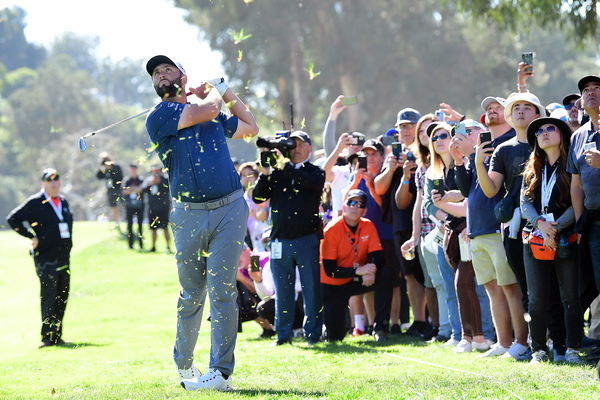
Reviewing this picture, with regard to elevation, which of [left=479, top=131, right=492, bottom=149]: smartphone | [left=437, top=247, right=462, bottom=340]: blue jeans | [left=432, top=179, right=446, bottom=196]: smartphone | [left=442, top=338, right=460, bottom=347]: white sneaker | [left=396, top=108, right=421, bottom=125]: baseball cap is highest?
[left=396, top=108, right=421, bottom=125]: baseball cap

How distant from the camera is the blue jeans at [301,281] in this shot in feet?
38.6

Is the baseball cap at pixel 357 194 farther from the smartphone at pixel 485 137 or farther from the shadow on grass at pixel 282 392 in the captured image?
the shadow on grass at pixel 282 392

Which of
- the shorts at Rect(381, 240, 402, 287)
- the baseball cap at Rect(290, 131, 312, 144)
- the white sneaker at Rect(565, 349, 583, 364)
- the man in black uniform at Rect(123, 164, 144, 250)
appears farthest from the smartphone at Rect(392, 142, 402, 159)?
the man in black uniform at Rect(123, 164, 144, 250)

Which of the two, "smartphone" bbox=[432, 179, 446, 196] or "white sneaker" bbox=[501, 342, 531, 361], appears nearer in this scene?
"white sneaker" bbox=[501, 342, 531, 361]

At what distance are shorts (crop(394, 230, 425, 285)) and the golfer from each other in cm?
430

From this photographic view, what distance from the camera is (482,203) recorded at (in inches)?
384

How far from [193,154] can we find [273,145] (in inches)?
132

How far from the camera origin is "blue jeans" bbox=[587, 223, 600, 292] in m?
8.35

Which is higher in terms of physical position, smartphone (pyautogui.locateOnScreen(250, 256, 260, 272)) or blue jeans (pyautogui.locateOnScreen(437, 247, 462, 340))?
smartphone (pyautogui.locateOnScreen(250, 256, 260, 272))

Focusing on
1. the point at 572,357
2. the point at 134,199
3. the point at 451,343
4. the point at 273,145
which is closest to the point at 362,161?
the point at 273,145

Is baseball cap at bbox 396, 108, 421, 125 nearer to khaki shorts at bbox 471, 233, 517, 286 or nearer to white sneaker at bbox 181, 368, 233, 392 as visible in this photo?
khaki shorts at bbox 471, 233, 517, 286

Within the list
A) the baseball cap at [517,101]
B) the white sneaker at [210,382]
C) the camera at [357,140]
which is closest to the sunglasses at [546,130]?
the baseball cap at [517,101]

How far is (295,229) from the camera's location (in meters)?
11.7

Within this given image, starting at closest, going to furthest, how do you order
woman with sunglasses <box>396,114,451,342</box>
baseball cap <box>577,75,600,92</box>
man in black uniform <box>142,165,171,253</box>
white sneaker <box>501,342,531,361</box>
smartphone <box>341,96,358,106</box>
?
1. baseball cap <box>577,75,600,92</box>
2. white sneaker <box>501,342,531,361</box>
3. woman with sunglasses <box>396,114,451,342</box>
4. smartphone <box>341,96,358,106</box>
5. man in black uniform <box>142,165,171,253</box>
